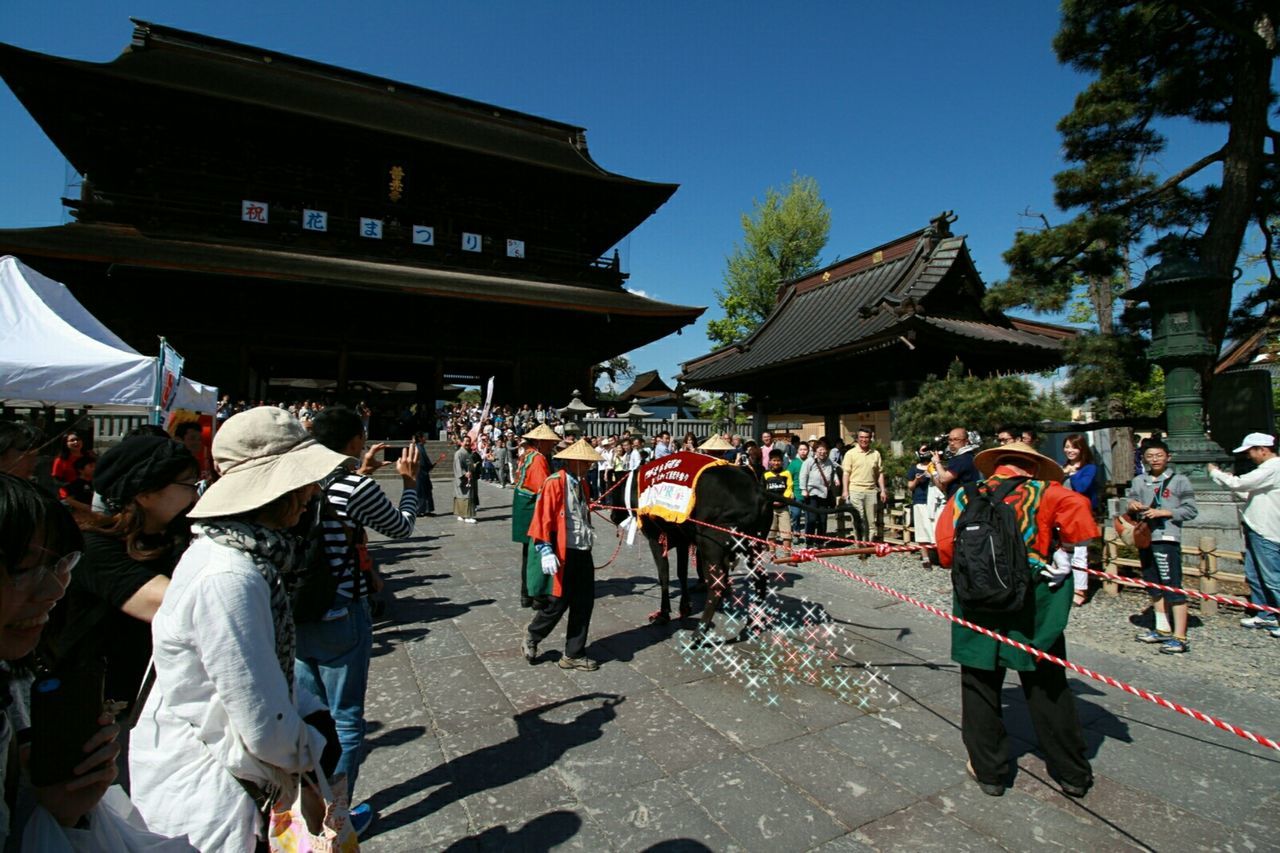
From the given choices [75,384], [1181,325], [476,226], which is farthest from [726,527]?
[476,226]

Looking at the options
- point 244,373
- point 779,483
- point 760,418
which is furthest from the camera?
point 244,373

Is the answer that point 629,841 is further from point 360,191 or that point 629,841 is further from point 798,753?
point 360,191

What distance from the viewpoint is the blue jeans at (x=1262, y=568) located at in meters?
5.09

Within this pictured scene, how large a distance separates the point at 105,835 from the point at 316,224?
779 inches

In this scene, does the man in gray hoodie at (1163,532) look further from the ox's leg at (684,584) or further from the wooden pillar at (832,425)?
the wooden pillar at (832,425)

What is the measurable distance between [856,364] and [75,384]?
12.2 meters

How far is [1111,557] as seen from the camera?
6.70 meters

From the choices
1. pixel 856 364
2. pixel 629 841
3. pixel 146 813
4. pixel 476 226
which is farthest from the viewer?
pixel 476 226

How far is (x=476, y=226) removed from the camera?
20.1 m

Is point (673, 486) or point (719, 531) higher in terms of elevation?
point (673, 486)

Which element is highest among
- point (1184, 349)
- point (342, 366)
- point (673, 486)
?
point (342, 366)

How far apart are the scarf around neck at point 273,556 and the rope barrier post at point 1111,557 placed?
25.0 feet

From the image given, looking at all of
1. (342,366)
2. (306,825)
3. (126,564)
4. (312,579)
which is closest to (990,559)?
(306,825)

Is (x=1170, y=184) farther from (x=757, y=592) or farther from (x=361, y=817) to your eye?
(x=361, y=817)
